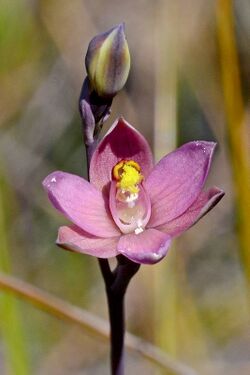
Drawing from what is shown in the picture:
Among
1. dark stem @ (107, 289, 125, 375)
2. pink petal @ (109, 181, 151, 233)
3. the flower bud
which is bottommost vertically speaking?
dark stem @ (107, 289, 125, 375)

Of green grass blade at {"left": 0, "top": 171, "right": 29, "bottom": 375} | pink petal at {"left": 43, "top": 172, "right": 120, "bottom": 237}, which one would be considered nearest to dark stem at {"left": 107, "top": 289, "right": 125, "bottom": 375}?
pink petal at {"left": 43, "top": 172, "right": 120, "bottom": 237}

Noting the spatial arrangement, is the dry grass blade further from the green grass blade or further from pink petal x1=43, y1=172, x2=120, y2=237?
pink petal x1=43, y1=172, x2=120, y2=237

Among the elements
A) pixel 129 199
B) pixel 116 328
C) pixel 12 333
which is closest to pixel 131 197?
pixel 129 199

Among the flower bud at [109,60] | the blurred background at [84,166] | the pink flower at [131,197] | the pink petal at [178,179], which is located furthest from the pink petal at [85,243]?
the blurred background at [84,166]

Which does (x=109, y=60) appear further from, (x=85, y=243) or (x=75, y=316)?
(x=75, y=316)

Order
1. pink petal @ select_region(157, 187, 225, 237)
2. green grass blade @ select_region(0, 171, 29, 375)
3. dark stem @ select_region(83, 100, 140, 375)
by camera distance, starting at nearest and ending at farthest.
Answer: pink petal @ select_region(157, 187, 225, 237) → dark stem @ select_region(83, 100, 140, 375) → green grass blade @ select_region(0, 171, 29, 375)

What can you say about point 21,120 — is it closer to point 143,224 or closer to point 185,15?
point 185,15
